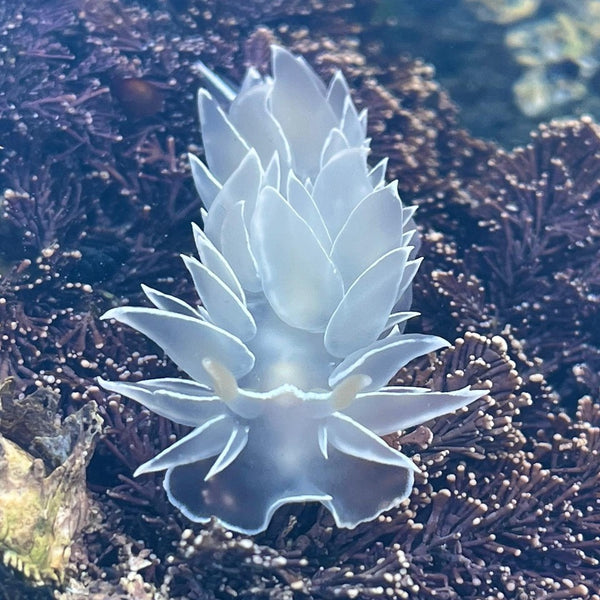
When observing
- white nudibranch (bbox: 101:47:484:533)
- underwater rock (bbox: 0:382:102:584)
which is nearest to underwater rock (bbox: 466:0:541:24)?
white nudibranch (bbox: 101:47:484:533)

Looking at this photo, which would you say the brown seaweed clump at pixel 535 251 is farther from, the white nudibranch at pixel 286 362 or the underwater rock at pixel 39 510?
the underwater rock at pixel 39 510

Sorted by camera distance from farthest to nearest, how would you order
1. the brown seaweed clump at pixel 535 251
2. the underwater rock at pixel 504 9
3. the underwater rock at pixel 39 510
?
the underwater rock at pixel 504 9 → the brown seaweed clump at pixel 535 251 → the underwater rock at pixel 39 510

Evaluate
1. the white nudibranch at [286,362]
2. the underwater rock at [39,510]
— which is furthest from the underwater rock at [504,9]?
the underwater rock at [39,510]

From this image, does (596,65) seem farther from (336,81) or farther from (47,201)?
(47,201)

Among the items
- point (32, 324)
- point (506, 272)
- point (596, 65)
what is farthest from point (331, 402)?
point (596, 65)

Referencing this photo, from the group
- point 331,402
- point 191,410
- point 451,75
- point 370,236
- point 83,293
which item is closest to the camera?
point 331,402

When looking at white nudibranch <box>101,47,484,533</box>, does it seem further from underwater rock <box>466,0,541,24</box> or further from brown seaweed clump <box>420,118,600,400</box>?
underwater rock <box>466,0,541,24</box>
